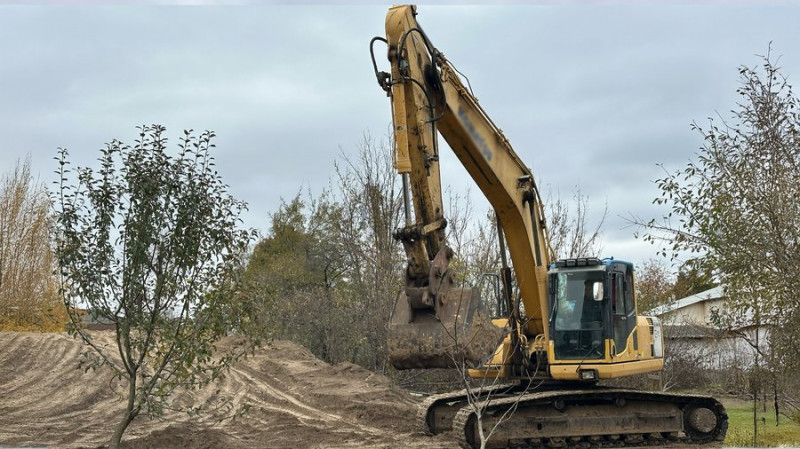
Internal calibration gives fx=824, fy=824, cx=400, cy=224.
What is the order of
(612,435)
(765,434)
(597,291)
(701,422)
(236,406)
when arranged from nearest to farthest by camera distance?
(597,291) → (612,435) → (701,422) → (765,434) → (236,406)

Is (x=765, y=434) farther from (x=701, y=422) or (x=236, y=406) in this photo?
(x=236, y=406)

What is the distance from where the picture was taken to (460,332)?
8.76 metres

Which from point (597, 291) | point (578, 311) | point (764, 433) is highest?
point (597, 291)

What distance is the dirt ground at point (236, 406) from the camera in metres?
14.6

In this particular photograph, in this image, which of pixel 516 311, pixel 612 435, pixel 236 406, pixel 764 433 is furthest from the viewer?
pixel 236 406

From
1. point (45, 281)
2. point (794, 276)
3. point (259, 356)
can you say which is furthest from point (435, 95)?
point (45, 281)

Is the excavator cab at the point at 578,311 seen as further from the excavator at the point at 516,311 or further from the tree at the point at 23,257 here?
the tree at the point at 23,257

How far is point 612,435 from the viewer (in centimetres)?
1391

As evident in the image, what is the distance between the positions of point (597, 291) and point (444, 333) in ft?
16.2

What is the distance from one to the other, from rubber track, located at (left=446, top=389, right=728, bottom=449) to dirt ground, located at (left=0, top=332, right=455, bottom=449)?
1.43 metres

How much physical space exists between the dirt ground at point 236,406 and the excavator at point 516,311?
5.56ft

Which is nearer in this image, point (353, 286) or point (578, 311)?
point (578, 311)

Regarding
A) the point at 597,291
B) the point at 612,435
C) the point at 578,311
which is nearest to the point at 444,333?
the point at 578,311

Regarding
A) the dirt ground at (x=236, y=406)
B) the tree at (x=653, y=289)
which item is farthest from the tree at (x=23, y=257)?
the tree at (x=653, y=289)
